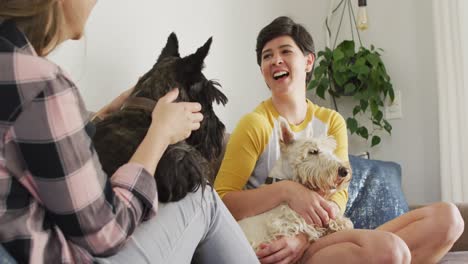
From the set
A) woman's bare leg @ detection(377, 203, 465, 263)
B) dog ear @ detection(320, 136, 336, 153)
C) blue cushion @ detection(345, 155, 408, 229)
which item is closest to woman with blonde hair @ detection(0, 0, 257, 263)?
dog ear @ detection(320, 136, 336, 153)

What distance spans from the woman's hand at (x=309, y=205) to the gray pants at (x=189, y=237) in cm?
36

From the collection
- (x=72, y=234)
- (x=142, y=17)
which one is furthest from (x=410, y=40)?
(x=72, y=234)

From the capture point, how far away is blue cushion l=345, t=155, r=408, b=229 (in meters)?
2.29

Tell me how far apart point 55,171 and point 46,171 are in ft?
0.05

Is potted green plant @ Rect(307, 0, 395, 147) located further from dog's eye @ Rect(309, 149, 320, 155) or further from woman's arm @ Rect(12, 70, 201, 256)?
woman's arm @ Rect(12, 70, 201, 256)

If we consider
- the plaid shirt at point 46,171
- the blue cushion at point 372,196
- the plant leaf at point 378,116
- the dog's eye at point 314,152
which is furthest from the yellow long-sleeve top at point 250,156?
the plant leaf at point 378,116

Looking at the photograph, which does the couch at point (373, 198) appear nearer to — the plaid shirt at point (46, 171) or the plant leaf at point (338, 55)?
the plant leaf at point (338, 55)

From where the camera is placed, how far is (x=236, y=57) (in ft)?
8.79

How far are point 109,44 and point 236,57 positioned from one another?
916mm

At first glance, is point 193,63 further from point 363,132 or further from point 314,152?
point 363,132

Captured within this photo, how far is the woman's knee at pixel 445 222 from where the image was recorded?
179cm

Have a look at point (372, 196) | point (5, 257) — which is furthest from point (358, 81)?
point (5, 257)

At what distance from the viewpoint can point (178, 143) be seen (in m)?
1.30

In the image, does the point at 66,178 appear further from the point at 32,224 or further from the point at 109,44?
the point at 109,44
